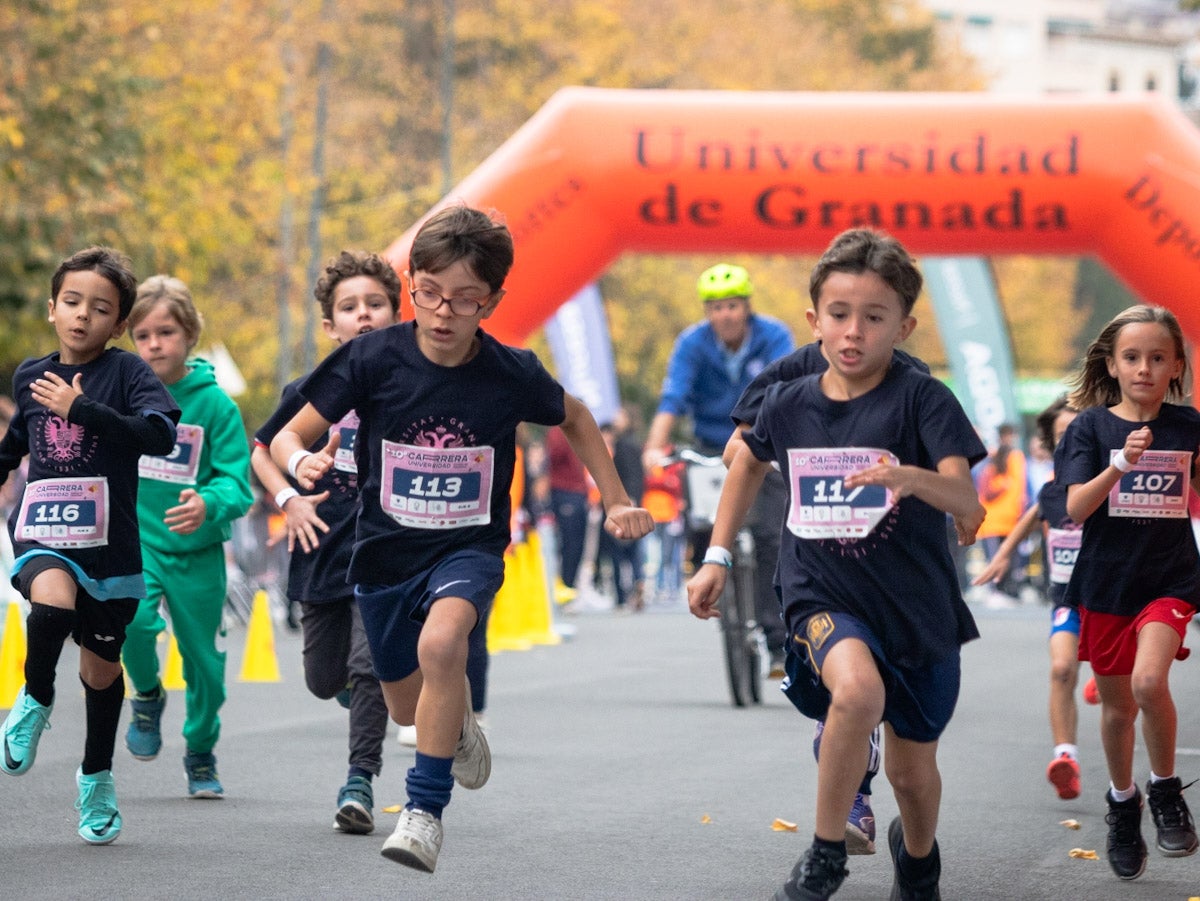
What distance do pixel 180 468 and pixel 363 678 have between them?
1065 mm

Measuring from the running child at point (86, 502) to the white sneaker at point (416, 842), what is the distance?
4.92 feet

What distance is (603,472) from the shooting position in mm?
5832

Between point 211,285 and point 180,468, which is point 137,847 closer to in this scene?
point 180,468

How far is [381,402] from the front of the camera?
224 inches

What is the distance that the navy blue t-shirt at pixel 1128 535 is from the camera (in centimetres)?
636

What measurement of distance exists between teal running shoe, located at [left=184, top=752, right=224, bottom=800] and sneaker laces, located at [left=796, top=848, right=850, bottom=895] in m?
3.25

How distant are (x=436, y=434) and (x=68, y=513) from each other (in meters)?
1.30

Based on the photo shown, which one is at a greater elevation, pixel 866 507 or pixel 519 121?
pixel 519 121

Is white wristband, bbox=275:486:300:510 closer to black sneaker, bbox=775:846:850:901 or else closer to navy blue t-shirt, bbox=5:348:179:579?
navy blue t-shirt, bbox=5:348:179:579

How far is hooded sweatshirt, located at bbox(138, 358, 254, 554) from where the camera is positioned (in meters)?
7.47

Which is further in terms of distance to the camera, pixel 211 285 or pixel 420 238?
pixel 211 285

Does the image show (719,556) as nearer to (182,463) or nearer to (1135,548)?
(1135,548)

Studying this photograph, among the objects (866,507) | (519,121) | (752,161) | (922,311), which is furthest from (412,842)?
(922,311)

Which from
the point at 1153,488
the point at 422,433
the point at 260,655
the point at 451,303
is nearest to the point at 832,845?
the point at 422,433
